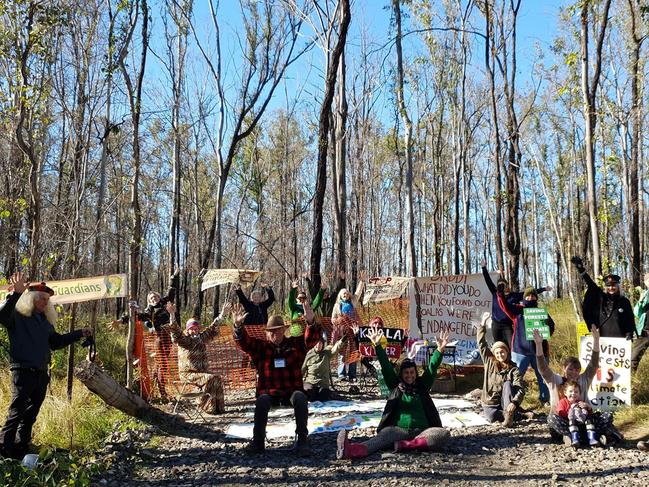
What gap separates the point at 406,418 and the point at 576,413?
1.69 meters

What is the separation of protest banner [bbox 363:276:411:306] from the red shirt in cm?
449

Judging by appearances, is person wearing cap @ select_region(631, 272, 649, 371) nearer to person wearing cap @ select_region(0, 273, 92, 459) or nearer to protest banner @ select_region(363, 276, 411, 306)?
protest banner @ select_region(363, 276, 411, 306)

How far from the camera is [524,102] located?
27.5 m

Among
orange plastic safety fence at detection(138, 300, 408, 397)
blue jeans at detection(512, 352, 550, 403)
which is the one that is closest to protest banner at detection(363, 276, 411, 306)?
orange plastic safety fence at detection(138, 300, 408, 397)

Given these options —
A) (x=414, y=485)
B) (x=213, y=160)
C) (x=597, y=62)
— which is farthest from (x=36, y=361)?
(x=213, y=160)

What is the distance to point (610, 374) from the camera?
6.46 m

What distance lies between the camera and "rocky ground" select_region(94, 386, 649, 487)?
480 centimetres

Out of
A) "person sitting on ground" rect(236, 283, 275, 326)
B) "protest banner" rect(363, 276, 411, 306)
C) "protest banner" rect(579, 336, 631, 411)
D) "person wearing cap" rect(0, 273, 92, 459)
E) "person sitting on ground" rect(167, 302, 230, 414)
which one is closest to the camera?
"person wearing cap" rect(0, 273, 92, 459)

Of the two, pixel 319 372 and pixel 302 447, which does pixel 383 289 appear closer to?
pixel 319 372

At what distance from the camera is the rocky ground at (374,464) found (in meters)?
4.80

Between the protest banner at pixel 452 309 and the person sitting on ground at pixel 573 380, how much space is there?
11.9 ft

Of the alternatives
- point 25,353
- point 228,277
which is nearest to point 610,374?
point 228,277

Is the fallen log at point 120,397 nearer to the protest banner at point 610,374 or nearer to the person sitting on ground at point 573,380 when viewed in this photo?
the person sitting on ground at point 573,380

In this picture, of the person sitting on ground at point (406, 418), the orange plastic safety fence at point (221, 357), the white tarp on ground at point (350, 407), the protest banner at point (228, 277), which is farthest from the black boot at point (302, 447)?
the protest banner at point (228, 277)
